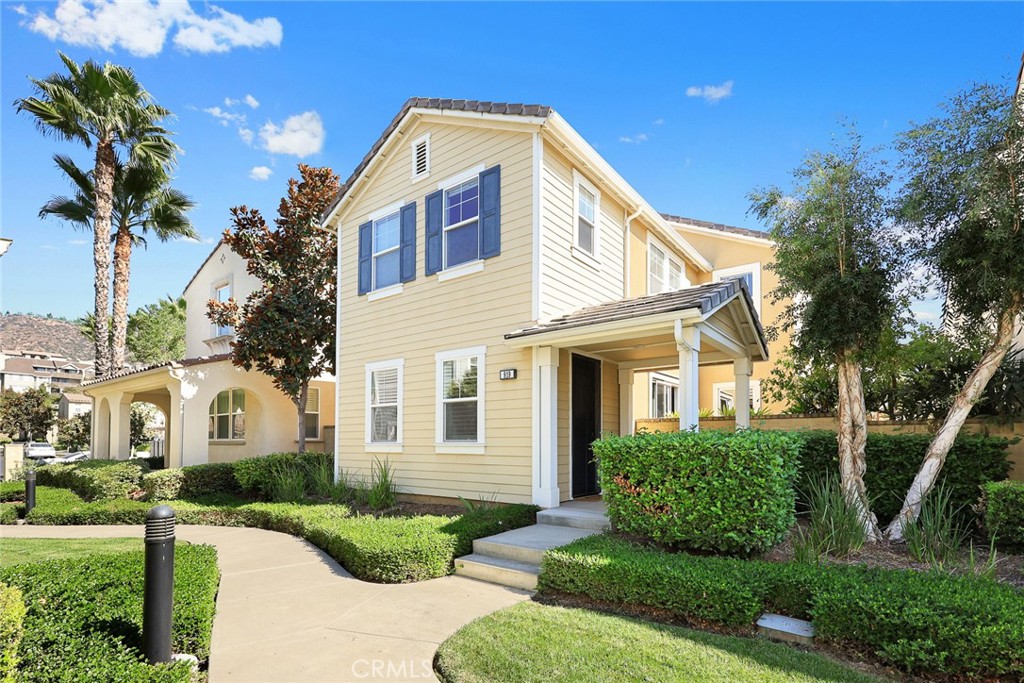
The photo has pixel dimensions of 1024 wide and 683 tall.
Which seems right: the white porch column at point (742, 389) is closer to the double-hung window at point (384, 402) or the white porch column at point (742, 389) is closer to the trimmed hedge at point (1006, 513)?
the trimmed hedge at point (1006, 513)

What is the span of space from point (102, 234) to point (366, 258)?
11.9 meters

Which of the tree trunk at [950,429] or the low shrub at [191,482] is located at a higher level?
the tree trunk at [950,429]

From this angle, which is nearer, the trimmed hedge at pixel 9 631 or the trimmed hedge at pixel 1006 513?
the trimmed hedge at pixel 9 631

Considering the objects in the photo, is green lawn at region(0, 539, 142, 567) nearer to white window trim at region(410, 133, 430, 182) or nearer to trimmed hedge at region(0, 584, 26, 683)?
trimmed hedge at region(0, 584, 26, 683)

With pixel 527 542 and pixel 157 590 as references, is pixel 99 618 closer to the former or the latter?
pixel 157 590

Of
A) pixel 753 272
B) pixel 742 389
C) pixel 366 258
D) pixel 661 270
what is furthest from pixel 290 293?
pixel 753 272

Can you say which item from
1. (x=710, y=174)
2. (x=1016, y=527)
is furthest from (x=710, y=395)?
(x=1016, y=527)

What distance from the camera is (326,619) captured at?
5.36 m

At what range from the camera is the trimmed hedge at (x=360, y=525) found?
21.7ft

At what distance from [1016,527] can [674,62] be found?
351 inches

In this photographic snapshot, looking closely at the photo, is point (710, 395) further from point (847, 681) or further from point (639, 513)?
point (847, 681)

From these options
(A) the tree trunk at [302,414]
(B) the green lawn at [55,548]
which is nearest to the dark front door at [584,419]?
(B) the green lawn at [55,548]

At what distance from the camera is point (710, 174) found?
39.3ft

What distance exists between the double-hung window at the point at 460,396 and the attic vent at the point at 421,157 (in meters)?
3.74
